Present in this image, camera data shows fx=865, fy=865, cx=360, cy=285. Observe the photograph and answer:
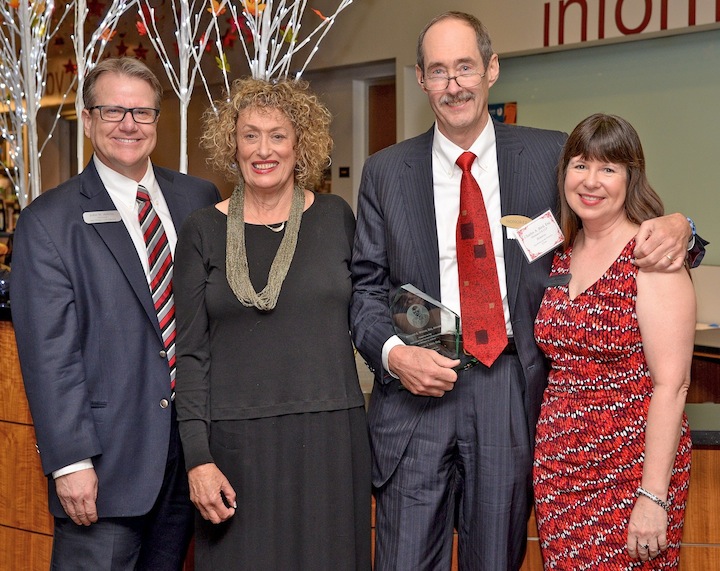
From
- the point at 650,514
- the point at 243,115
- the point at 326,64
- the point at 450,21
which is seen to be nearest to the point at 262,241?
the point at 243,115

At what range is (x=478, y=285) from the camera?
2105 mm

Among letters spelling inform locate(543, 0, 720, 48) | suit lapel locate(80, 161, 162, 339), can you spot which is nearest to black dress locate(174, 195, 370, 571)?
suit lapel locate(80, 161, 162, 339)

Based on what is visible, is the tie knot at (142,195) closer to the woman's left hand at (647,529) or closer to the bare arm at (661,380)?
the bare arm at (661,380)

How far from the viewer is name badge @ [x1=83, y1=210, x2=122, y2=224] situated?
2.23 m

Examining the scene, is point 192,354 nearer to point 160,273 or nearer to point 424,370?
point 160,273

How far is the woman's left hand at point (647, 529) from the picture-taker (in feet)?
6.07

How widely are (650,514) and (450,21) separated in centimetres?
127

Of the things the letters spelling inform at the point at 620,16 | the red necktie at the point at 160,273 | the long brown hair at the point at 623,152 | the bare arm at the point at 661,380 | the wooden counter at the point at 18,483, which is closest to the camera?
the bare arm at the point at 661,380

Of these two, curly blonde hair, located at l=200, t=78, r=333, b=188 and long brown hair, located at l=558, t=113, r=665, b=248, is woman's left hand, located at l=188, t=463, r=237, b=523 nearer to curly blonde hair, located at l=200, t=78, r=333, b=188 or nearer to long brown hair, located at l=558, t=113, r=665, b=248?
curly blonde hair, located at l=200, t=78, r=333, b=188

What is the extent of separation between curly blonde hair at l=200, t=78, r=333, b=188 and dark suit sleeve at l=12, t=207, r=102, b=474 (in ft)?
1.64

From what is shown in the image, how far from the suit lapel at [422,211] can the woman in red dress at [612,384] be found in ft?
0.96

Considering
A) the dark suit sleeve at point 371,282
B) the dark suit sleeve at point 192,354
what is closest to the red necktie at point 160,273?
the dark suit sleeve at point 192,354

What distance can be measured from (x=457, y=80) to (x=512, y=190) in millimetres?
307

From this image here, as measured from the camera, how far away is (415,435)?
214 cm
